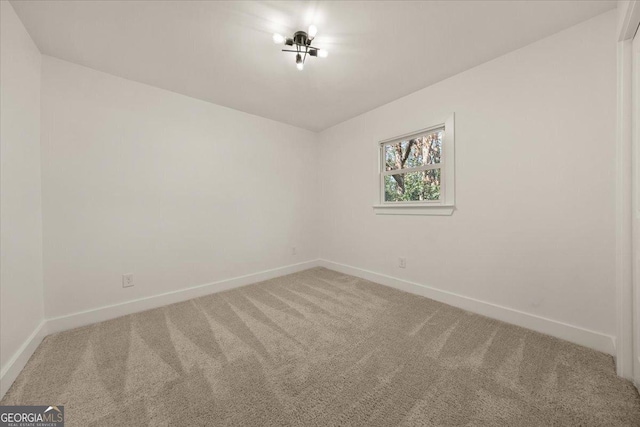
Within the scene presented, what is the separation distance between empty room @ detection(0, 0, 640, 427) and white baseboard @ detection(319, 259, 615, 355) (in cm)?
2

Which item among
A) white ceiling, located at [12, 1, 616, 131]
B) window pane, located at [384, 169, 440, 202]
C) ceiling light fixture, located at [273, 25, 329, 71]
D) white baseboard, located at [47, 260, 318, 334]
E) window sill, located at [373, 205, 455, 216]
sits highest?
white ceiling, located at [12, 1, 616, 131]

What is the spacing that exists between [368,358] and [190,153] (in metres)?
2.72

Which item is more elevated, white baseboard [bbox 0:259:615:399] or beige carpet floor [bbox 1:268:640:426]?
white baseboard [bbox 0:259:615:399]

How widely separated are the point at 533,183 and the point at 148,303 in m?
3.74

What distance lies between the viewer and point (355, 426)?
1.03 metres

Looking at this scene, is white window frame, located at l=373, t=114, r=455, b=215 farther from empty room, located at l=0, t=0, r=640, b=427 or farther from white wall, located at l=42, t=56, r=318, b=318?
white wall, located at l=42, t=56, r=318, b=318

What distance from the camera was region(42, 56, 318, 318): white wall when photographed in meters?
1.91

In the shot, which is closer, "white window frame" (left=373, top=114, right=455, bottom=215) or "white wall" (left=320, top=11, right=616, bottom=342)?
"white wall" (left=320, top=11, right=616, bottom=342)

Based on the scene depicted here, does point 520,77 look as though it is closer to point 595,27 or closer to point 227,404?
point 595,27

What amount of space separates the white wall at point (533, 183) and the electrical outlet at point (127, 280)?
2.96m

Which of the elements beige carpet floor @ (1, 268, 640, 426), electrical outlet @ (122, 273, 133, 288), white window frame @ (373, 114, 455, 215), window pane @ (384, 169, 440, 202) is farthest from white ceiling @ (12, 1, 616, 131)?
beige carpet floor @ (1, 268, 640, 426)

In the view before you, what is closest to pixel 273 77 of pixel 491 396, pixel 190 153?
pixel 190 153

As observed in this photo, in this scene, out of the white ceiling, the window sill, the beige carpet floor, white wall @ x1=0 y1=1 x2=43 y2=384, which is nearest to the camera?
the beige carpet floor

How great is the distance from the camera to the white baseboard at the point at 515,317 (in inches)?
61.2
